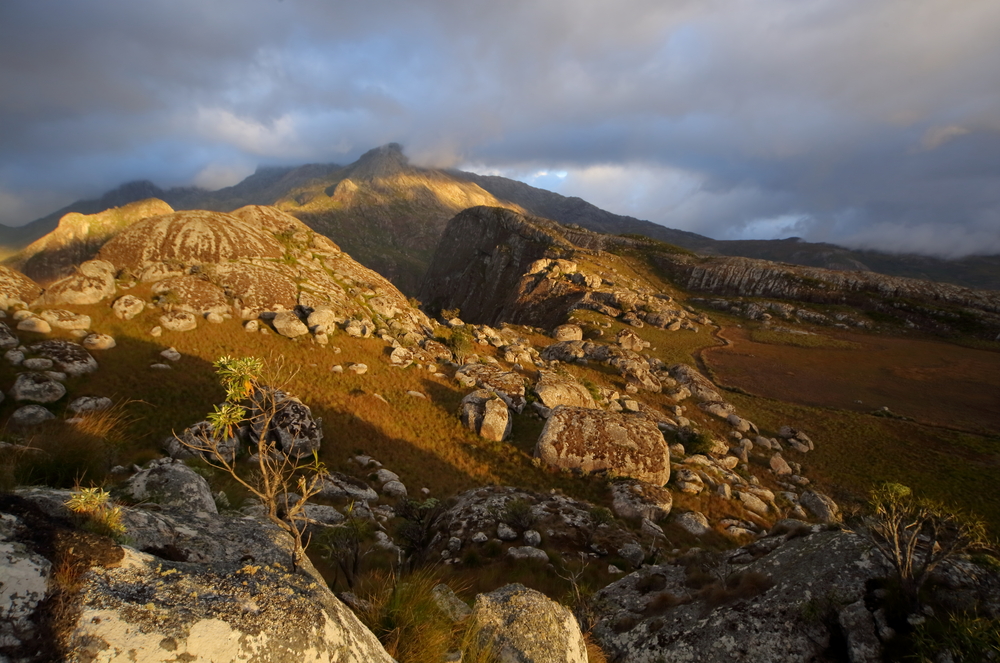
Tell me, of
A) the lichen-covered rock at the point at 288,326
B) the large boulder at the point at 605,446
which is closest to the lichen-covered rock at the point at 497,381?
the large boulder at the point at 605,446

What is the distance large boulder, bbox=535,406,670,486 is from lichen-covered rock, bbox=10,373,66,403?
734 inches

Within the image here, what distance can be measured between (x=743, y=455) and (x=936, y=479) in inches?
445

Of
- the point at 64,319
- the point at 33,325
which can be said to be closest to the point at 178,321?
the point at 64,319

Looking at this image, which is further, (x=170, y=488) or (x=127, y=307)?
(x=127, y=307)

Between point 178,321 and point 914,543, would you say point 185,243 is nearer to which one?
point 178,321

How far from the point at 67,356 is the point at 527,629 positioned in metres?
21.2

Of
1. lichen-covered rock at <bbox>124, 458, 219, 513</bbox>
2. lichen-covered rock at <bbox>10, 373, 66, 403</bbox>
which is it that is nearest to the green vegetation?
lichen-covered rock at <bbox>124, 458, 219, 513</bbox>

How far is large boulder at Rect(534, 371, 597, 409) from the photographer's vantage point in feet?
78.4

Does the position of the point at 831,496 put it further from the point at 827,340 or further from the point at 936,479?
the point at 827,340

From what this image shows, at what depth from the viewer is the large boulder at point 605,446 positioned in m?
17.4

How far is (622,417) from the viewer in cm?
1930

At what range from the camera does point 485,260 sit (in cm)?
10994

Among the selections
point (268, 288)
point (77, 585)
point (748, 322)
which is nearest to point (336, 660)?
point (77, 585)

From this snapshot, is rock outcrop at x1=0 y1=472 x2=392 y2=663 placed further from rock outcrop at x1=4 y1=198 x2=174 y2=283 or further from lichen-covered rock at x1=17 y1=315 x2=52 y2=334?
rock outcrop at x1=4 y1=198 x2=174 y2=283
